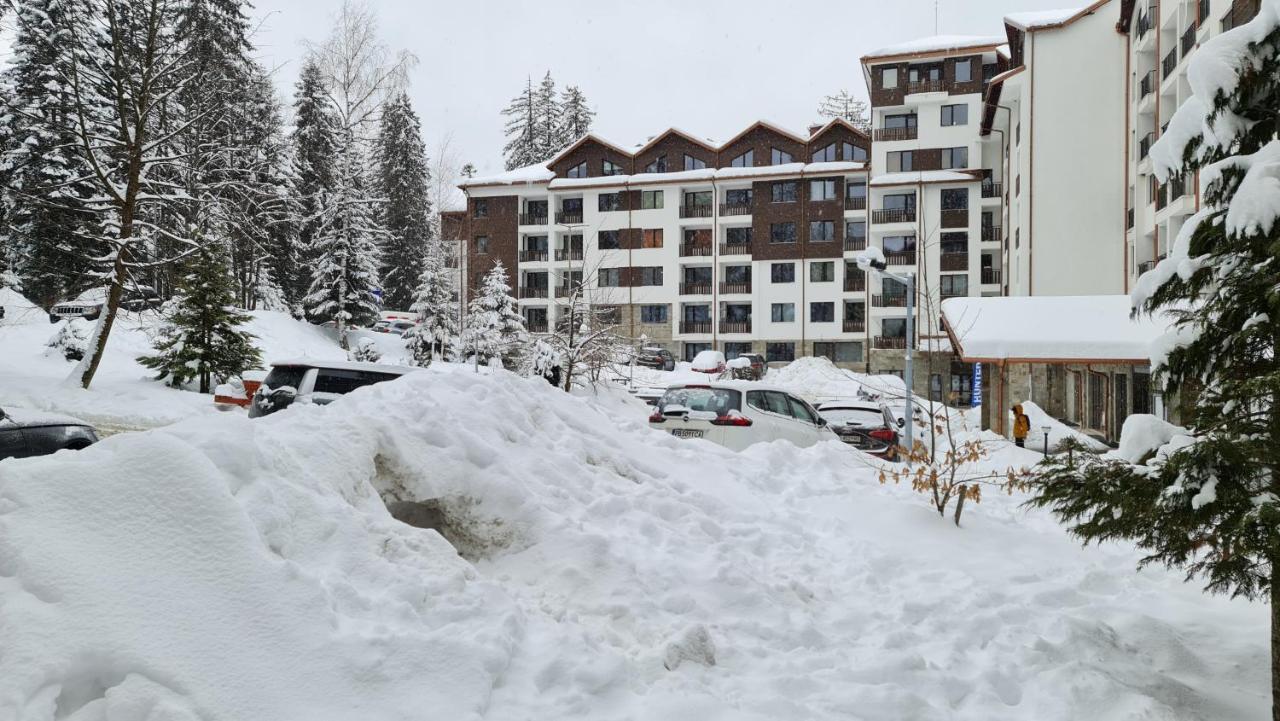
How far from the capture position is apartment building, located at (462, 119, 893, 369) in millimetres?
48375

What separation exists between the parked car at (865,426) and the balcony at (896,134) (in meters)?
32.4

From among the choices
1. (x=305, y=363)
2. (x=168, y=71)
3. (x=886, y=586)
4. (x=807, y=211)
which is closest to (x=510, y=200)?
(x=807, y=211)

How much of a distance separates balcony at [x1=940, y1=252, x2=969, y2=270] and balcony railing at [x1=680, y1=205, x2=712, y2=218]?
48.6ft

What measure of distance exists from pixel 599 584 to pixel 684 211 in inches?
1844

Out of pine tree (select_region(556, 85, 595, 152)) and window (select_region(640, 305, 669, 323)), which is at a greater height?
pine tree (select_region(556, 85, 595, 152))

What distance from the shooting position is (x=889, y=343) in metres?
45.6

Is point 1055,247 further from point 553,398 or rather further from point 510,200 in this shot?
point 510,200

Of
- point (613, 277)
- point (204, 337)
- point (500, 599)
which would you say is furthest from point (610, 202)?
point (500, 599)

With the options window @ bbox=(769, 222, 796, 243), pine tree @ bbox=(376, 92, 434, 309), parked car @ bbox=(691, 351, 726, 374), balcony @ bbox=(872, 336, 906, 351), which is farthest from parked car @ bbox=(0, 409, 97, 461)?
pine tree @ bbox=(376, 92, 434, 309)

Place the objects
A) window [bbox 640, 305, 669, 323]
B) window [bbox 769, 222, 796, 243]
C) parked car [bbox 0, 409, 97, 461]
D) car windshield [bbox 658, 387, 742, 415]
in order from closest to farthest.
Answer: parked car [bbox 0, 409, 97, 461]
car windshield [bbox 658, 387, 742, 415]
window [bbox 769, 222, 796, 243]
window [bbox 640, 305, 669, 323]

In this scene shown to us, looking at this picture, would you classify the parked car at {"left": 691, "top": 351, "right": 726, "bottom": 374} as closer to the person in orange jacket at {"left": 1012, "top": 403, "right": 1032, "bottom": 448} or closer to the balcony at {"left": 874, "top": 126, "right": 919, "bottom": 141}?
the balcony at {"left": 874, "top": 126, "right": 919, "bottom": 141}

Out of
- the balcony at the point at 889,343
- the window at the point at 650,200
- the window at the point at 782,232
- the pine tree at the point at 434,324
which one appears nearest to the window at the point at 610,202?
the window at the point at 650,200

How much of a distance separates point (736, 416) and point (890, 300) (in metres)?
36.3

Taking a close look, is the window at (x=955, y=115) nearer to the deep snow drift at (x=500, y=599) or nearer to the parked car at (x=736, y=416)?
the parked car at (x=736, y=416)
